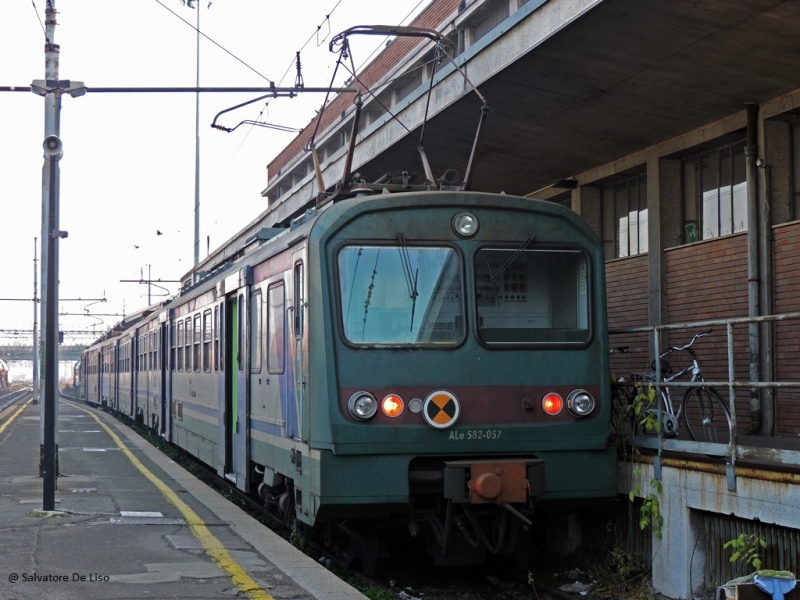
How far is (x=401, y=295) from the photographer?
7867 mm

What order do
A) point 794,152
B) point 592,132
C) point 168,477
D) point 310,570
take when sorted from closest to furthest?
point 310,570 → point 794,152 → point 592,132 → point 168,477

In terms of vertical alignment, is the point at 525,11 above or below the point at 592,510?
above

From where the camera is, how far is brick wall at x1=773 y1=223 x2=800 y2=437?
1047 centimetres

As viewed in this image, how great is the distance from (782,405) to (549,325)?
3.73 metres

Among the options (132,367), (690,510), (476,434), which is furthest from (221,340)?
(132,367)

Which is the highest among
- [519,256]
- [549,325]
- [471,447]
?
[519,256]

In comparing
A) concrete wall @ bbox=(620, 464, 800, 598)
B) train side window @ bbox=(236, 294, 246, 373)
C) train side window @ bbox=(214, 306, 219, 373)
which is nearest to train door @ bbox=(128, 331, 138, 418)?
train side window @ bbox=(214, 306, 219, 373)

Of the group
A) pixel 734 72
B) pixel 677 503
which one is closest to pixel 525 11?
pixel 734 72

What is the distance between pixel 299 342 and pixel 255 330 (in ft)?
7.72

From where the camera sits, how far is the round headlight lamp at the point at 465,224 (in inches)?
318

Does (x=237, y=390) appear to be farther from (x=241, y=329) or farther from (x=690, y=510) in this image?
(x=690, y=510)

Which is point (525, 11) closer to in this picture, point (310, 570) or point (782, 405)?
point (782, 405)

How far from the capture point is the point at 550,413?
8.01m

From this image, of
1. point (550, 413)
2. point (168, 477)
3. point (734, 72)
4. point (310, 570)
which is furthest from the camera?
point (168, 477)
